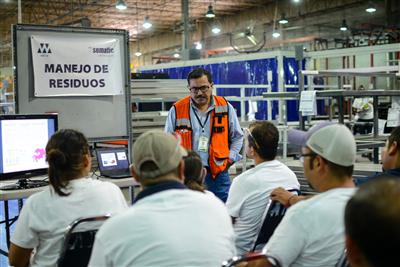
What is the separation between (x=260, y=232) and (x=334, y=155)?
0.71m

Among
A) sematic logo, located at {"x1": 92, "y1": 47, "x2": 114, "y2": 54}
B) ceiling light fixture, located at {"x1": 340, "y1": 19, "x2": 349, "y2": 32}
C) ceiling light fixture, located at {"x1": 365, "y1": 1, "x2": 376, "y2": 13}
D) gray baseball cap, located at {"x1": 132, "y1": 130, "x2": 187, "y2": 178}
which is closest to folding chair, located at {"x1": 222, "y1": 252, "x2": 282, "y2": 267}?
gray baseball cap, located at {"x1": 132, "y1": 130, "x2": 187, "y2": 178}

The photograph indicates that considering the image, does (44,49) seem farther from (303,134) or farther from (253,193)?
(303,134)

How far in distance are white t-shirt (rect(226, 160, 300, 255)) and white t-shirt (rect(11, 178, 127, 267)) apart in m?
0.61

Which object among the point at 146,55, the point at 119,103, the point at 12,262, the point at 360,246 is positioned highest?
the point at 146,55

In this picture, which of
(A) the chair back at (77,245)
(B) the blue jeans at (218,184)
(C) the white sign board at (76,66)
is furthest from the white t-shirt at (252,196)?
(C) the white sign board at (76,66)

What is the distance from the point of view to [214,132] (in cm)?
372

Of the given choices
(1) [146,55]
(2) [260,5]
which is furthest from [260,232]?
(1) [146,55]

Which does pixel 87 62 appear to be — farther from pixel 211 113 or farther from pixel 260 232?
pixel 260 232

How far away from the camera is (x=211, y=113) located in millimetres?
3723

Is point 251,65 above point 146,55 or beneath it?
beneath

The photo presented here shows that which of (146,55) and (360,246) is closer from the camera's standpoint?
(360,246)

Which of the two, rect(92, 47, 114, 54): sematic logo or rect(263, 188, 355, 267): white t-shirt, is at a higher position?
rect(92, 47, 114, 54): sematic logo

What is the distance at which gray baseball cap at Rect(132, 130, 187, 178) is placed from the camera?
1499mm

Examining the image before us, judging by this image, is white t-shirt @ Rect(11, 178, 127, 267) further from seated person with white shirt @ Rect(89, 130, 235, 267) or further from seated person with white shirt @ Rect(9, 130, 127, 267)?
seated person with white shirt @ Rect(89, 130, 235, 267)
